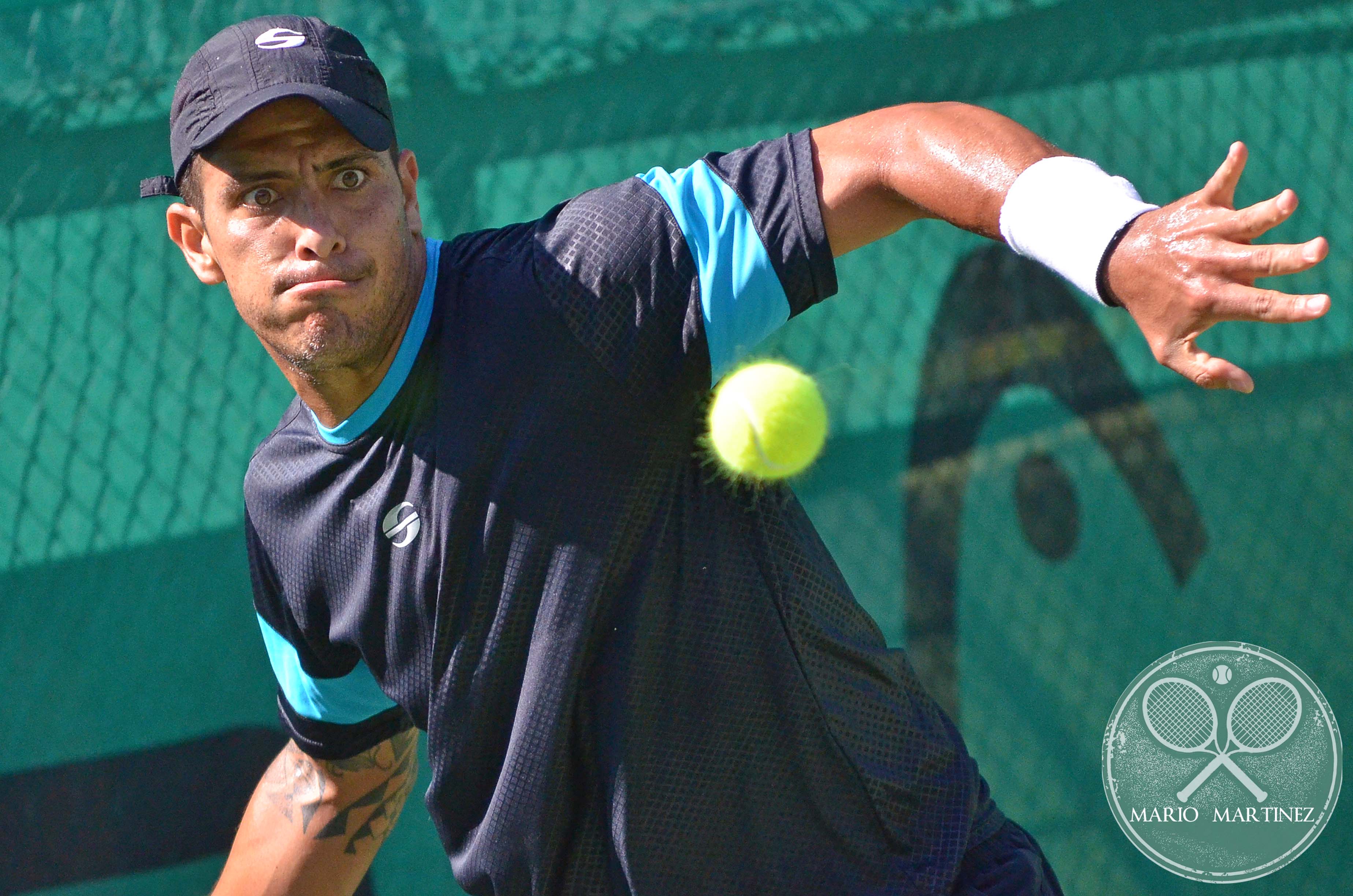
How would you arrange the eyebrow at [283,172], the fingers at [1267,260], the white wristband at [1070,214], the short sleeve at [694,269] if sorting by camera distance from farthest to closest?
the eyebrow at [283,172] → the short sleeve at [694,269] → the white wristband at [1070,214] → the fingers at [1267,260]

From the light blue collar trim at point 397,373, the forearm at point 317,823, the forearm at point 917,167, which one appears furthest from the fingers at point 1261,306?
the forearm at point 317,823

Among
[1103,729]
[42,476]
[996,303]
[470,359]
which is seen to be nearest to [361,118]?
[470,359]

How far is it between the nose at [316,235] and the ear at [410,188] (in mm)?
114

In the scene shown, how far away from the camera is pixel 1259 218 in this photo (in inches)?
41.2

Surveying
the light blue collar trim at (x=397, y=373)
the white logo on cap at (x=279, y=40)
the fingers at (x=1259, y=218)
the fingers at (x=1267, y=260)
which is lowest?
the light blue collar trim at (x=397, y=373)

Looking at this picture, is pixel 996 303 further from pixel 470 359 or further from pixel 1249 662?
pixel 470 359

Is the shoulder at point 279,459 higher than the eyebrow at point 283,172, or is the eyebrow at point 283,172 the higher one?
the eyebrow at point 283,172

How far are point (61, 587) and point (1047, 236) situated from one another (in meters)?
2.02

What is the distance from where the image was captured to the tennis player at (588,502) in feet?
4.68

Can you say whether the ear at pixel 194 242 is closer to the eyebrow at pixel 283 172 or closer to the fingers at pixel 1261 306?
the eyebrow at pixel 283 172

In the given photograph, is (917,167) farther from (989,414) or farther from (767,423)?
(989,414)

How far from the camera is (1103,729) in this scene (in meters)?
2.68

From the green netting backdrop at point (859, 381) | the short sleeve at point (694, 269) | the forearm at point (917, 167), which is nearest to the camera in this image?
the forearm at point (917, 167)

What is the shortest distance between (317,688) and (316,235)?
27.0 inches
